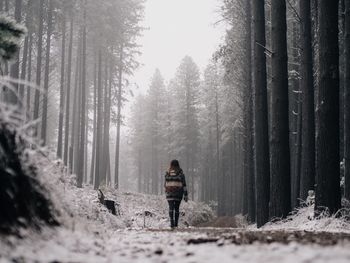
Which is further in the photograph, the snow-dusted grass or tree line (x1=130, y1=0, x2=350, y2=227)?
tree line (x1=130, y1=0, x2=350, y2=227)

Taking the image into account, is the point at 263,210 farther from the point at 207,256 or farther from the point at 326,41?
the point at 207,256

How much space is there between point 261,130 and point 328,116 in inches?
185

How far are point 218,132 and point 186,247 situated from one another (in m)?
44.3

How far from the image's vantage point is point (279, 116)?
12.4 metres

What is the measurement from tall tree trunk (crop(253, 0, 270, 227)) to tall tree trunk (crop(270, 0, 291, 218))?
1.27 m

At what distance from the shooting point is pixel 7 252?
369 cm

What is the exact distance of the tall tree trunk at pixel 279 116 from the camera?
12.2 metres

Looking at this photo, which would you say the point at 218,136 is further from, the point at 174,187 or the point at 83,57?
the point at 174,187

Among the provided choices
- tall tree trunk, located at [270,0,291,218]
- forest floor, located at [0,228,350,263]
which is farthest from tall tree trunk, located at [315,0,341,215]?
forest floor, located at [0,228,350,263]

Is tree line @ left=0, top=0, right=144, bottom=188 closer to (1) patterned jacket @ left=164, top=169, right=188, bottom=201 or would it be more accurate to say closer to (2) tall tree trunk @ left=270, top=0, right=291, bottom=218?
(1) patterned jacket @ left=164, top=169, right=188, bottom=201

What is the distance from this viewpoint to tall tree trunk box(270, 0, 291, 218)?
12.2 meters

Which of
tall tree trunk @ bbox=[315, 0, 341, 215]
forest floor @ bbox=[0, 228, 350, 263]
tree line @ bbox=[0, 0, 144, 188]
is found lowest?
forest floor @ bbox=[0, 228, 350, 263]

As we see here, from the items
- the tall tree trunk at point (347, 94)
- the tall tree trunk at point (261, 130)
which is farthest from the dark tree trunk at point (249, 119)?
the tall tree trunk at point (261, 130)

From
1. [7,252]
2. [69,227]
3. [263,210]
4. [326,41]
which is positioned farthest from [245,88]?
[7,252]
